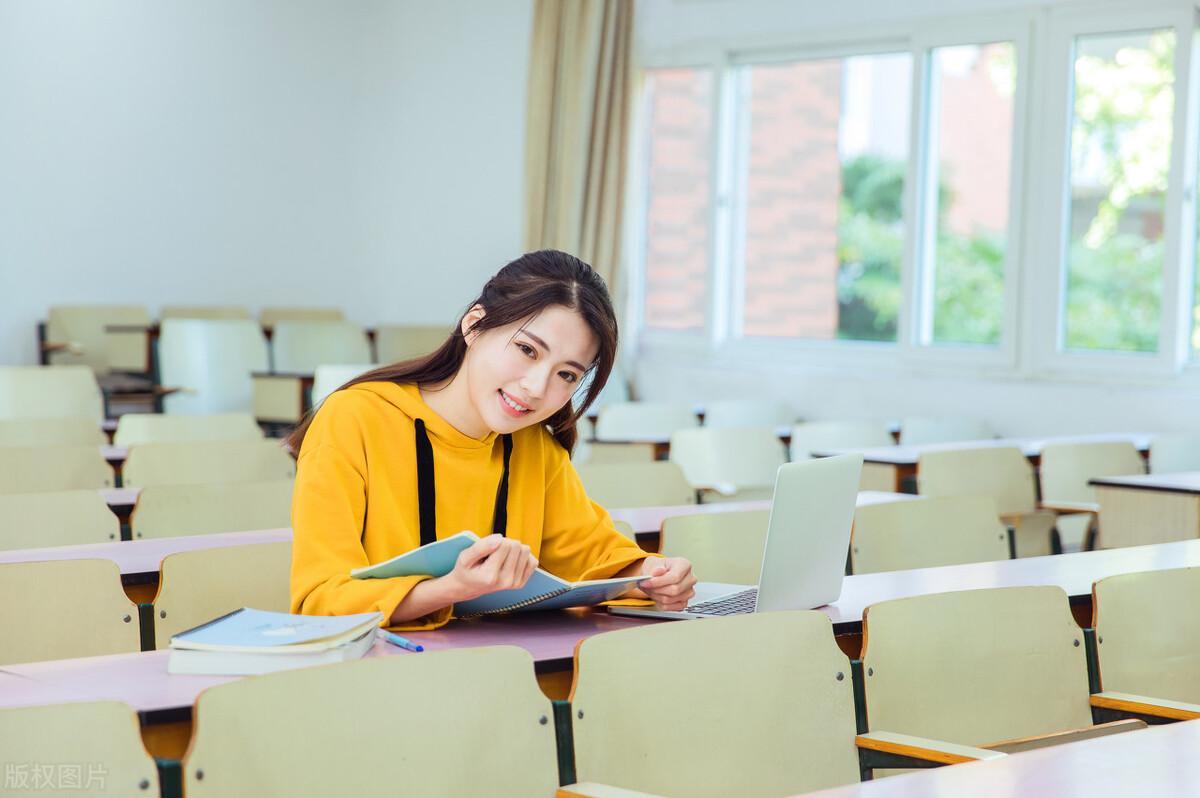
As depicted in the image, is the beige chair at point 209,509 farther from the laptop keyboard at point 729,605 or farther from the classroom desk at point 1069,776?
the classroom desk at point 1069,776

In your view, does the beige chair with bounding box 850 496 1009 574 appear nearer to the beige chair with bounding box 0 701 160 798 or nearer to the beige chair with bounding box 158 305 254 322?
the beige chair with bounding box 0 701 160 798

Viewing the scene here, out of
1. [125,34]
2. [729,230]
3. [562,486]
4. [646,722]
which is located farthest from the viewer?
[125,34]

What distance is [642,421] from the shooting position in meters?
5.93

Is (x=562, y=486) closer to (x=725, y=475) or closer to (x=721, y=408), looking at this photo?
(x=725, y=475)

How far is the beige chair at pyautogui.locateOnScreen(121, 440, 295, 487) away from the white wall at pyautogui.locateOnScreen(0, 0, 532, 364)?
478 cm

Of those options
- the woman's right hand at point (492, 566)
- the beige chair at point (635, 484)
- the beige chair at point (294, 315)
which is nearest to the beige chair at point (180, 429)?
the beige chair at point (635, 484)

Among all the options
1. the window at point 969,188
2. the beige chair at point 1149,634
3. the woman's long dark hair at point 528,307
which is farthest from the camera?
the window at point 969,188

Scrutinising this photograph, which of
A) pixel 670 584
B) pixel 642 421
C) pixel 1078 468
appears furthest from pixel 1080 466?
pixel 670 584

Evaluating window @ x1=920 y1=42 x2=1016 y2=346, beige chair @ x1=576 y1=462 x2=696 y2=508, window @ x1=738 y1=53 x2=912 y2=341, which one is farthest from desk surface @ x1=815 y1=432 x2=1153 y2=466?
window @ x1=738 y1=53 x2=912 y2=341

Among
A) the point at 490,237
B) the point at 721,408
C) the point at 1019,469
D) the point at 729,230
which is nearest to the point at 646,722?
the point at 1019,469

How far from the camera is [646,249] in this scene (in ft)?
26.8

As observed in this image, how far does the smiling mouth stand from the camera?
7.20 ft

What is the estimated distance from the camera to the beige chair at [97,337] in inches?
313

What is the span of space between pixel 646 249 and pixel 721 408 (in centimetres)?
198
